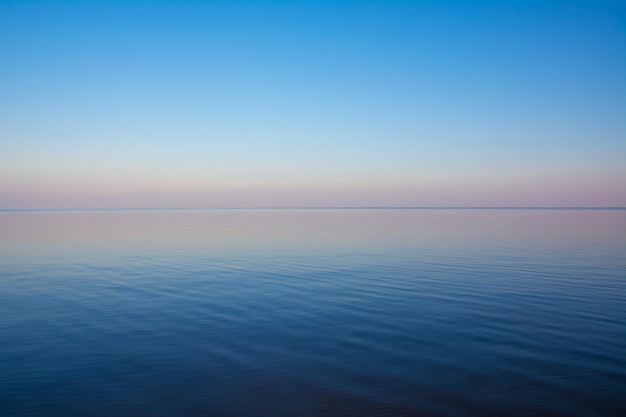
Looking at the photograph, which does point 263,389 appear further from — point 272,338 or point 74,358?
point 74,358

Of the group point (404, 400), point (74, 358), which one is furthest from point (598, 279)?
point (74, 358)

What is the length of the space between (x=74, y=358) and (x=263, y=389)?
4887mm

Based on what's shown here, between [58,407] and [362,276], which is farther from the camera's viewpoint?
[362,276]

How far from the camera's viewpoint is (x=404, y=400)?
7.51 metres

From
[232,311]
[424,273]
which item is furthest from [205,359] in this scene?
[424,273]

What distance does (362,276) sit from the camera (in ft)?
66.7

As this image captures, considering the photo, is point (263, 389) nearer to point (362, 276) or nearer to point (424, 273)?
point (362, 276)

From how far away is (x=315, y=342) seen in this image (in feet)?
34.8

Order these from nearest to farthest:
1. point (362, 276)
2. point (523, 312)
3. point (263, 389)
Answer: point (263, 389)
point (523, 312)
point (362, 276)

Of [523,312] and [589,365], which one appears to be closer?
[589,365]

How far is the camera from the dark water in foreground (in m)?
7.50

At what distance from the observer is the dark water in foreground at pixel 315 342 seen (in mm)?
7500

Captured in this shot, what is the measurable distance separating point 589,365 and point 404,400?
15.2ft

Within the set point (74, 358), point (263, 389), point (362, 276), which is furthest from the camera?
point (362, 276)
